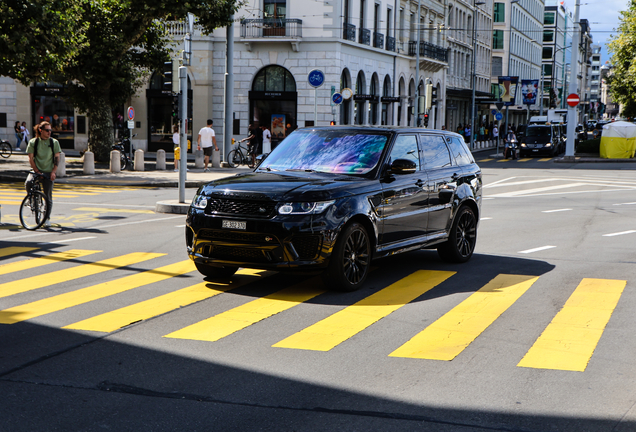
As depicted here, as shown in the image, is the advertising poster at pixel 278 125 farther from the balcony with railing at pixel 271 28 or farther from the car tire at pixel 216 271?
the car tire at pixel 216 271

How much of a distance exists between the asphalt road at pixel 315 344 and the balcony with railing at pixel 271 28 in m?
31.8

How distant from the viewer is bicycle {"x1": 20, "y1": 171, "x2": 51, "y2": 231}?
13727 millimetres

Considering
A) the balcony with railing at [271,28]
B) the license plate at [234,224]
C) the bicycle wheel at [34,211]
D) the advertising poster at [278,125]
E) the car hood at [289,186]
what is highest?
the balcony with railing at [271,28]

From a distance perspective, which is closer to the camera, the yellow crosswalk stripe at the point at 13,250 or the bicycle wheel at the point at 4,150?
the yellow crosswalk stripe at the point at 13,250

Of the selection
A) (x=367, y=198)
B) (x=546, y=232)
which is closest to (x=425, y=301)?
(x=367, y=198)

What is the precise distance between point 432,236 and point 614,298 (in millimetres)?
2382

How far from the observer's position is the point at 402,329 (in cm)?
695

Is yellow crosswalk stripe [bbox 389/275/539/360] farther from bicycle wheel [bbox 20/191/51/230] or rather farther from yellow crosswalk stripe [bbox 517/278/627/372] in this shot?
bicycle wheel [bbox 20/191/51/230]

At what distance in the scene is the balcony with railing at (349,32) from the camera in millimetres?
43438

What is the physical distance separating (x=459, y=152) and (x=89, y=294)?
208 inches

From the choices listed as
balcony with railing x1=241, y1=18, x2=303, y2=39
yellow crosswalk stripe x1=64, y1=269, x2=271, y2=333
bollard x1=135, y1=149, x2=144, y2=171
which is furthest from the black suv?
balcony with railing x1=241, y1=18, x2=303, y2=39

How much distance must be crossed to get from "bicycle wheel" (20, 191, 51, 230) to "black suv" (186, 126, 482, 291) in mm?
5832

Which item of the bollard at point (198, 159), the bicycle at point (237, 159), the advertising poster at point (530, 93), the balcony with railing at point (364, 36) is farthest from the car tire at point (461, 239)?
the advertising poster at point (530, 93)

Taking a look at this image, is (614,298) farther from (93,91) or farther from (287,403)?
(93,91)
